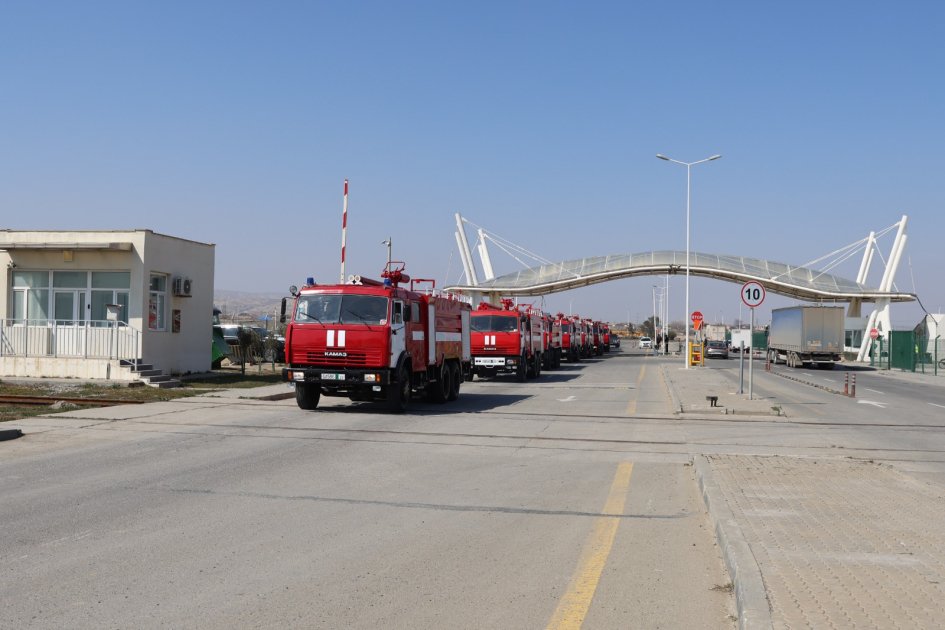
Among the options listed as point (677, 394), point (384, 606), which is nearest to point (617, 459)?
point (384, 606)

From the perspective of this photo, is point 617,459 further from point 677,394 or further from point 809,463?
point 677,394

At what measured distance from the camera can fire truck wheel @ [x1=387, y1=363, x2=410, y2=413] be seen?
18.0 m

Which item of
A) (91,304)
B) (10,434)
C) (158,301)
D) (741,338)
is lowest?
(10,434)

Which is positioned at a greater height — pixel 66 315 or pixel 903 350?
pixel 66 315

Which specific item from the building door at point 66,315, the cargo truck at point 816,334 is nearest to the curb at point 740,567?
the building door at point 66,315

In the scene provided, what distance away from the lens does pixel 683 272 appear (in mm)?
71750

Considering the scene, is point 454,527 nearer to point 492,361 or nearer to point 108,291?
point 108,291

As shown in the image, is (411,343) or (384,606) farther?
(411,343)

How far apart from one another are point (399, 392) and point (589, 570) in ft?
39.3

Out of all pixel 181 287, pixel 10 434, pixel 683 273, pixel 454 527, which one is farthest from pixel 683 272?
pixel 454 527

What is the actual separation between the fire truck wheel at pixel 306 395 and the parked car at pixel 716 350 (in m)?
58.1

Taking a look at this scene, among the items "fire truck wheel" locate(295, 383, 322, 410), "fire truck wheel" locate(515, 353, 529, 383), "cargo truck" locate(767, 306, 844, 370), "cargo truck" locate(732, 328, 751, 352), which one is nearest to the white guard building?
"fire truck wheel" locate(295, 383, 322, 410)

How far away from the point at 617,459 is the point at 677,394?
13053mm

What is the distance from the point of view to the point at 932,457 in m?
13.1
